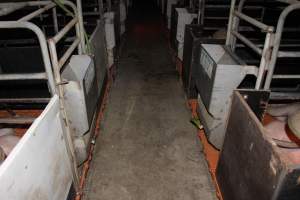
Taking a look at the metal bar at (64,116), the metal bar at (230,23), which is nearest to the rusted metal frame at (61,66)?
the metal bar at (64,116)

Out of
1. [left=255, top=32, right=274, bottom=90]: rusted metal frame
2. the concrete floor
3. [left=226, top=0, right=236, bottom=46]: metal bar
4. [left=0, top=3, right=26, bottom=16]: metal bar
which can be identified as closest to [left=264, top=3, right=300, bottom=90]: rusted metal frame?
[left=255, top=32, right=274, bottom=90]: rusted metal frame

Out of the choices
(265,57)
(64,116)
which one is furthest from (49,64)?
(265,57)

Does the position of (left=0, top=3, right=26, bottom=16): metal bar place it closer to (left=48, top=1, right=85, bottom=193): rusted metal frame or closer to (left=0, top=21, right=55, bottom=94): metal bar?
(left=0, top=21, right=55, bottom=94): metal bar

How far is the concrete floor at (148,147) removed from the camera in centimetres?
257

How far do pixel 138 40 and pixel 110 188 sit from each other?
5.33 meters

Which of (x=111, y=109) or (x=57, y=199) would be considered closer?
(x=57, y=199)

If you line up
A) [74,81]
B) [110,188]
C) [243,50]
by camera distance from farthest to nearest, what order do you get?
[243,50] < [110,188] < [74,81]

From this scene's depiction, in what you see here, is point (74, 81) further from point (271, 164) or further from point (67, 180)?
point (271, 164)

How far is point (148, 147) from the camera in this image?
316 centimetres

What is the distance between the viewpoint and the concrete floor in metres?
2.57

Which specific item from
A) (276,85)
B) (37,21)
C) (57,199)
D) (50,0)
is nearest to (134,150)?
(57,199)

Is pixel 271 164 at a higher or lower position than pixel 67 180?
higher

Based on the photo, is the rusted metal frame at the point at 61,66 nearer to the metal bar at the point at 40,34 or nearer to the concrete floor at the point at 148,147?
the metal bar at the point at 40,34

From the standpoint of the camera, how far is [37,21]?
4570 millimetres
